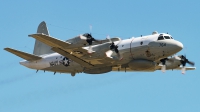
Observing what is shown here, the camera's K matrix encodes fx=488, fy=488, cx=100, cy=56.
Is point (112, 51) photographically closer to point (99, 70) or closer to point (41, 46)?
point (99, 70)

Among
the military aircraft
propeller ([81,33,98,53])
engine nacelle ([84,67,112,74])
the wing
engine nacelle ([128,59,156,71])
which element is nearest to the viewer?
the wing

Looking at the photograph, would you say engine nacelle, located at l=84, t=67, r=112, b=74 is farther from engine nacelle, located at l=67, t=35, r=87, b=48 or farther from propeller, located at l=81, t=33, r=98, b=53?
engine nacelle, located at l=67, t=35, r=87, b=48

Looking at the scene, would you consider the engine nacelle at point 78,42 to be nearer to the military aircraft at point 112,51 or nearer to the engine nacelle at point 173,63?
the military aircraft at point 112,51

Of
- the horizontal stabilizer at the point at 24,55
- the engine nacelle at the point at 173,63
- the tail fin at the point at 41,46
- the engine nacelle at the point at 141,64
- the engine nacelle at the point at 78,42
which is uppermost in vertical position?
the tail fin at the point at 41,46

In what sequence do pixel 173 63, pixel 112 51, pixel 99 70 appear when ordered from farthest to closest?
1. pixel 173 63
2. pixel 99 70
3. pixel 112 51

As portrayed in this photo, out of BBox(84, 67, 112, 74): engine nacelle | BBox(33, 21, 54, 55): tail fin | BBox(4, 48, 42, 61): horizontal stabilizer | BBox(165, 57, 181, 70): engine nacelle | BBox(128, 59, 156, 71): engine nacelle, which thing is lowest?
BBox(84, 67, 112, 74): engine nacelle

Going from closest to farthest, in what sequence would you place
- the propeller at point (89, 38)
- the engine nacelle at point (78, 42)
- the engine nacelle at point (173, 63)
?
the engine nacelle at point (78, 42) < the propeller at point (89, 38) < the engine nacelle at point (173, 63)

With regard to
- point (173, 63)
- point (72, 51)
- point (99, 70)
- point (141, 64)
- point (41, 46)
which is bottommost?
point (99, 70)

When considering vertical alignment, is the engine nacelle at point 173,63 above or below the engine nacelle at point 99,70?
above

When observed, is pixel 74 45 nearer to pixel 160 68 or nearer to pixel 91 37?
pixel 91 37

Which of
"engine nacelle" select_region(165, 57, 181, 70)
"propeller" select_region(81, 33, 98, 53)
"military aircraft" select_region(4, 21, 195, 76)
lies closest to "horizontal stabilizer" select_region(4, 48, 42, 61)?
"military aircraft" select_region(4, 21, 195, 76)

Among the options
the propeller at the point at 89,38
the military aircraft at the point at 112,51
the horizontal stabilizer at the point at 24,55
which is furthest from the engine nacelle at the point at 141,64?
the horizontal stabilizer at the point at 24,55

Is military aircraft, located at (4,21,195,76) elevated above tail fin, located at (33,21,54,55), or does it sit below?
below

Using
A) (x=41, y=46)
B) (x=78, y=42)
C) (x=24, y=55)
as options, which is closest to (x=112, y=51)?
(x=78, y=42)
